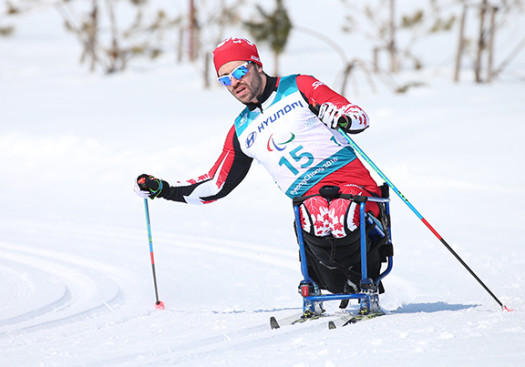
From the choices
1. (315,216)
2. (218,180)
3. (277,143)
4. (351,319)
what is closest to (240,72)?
(277,143)

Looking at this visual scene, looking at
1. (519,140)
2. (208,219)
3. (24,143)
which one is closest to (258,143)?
(208,219)

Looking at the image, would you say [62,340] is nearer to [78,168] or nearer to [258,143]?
[258,143]

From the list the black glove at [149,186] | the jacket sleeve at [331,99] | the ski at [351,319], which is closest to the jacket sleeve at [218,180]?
the black glove at [149,186]

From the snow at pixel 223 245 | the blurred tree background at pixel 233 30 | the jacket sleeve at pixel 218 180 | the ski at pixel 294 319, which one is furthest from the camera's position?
the blurred tree background at pixel 233 30

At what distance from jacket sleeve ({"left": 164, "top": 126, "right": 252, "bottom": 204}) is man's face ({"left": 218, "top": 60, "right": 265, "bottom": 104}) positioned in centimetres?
35

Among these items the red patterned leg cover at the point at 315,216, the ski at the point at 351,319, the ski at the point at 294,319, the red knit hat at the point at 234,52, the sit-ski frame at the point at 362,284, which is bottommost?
the ski at the point at 351,319

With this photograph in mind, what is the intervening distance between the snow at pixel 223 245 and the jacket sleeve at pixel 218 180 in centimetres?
78

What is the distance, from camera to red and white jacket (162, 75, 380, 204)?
425cm

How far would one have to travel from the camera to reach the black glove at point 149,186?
4.68m

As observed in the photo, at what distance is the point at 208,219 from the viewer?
8844 mm

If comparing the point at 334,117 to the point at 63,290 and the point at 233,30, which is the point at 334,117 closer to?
the point at 63,290

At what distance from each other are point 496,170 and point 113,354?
7.06 m

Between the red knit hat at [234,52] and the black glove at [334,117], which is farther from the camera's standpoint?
the red knit hat at [234,52]

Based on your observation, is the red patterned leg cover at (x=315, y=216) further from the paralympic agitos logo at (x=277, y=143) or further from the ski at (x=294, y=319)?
the ski at (x=294, y=319)
